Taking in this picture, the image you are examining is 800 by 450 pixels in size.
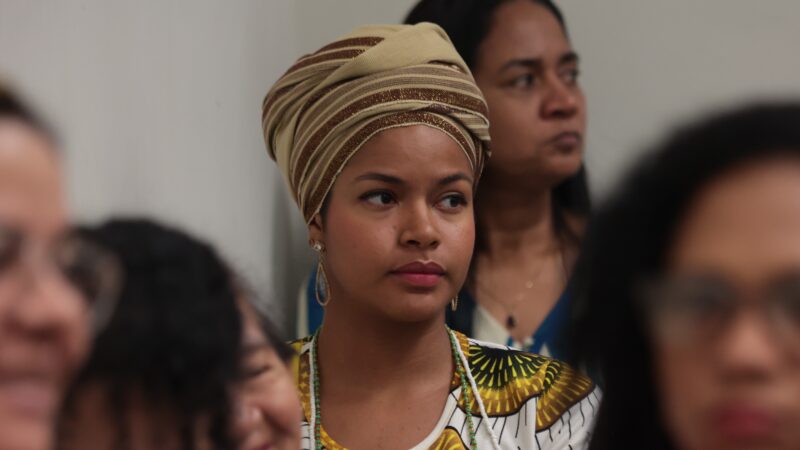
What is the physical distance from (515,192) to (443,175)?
789 millimetres

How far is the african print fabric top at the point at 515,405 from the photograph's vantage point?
4.73 ft

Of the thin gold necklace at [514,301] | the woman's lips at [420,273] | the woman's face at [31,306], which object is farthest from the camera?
the thin gold necklace at [514,301]

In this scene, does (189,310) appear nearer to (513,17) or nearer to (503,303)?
(503,303)

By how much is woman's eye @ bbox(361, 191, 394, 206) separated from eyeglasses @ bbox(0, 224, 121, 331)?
2.30 feet

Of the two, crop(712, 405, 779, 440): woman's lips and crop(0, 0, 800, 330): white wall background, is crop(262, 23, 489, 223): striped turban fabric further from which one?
crop(712, 405, 779, 440): woman's lips

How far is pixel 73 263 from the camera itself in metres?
0.71

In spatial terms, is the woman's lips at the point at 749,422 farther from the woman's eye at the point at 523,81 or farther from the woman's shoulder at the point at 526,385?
the woman's eye at the point at 523,81

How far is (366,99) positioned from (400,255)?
0.22 metres

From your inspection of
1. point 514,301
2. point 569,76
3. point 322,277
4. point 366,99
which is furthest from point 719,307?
point 569,76

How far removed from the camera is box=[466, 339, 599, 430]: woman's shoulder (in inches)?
58.1

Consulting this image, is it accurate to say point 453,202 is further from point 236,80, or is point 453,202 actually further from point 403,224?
point 236,80

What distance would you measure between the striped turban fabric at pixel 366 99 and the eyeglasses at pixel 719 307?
0.76 metres

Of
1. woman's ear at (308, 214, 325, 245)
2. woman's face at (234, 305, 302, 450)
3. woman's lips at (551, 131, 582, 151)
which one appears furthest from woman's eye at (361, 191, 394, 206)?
woman's lips at (551, 131, 582, 151)

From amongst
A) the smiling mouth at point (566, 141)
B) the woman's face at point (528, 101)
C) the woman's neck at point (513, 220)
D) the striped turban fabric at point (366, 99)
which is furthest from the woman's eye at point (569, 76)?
the striped turban fabric at point (366, 99)
